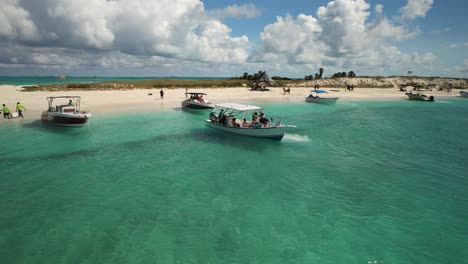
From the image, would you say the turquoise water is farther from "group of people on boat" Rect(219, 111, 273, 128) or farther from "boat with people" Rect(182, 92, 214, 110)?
"boat with people" Rect(182, 92, 214, 110)

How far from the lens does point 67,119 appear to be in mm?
27250

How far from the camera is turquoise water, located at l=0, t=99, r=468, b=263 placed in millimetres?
9438

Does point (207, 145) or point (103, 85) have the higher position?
point (103, 85)

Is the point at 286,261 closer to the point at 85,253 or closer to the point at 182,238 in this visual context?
the point at 182,238

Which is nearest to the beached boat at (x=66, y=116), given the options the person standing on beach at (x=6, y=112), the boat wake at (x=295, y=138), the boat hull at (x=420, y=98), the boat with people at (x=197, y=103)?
the person standing on beach at (x=6, y=112)

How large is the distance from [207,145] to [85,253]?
571 inches

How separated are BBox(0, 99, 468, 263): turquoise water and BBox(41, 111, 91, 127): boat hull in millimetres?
2716

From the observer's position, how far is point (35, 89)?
185 feet

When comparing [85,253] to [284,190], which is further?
[284,190]

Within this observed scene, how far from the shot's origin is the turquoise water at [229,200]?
31.0 feet

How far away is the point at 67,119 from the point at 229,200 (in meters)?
22.9

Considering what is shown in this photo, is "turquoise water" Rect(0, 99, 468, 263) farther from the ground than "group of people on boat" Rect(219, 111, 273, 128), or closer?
closer

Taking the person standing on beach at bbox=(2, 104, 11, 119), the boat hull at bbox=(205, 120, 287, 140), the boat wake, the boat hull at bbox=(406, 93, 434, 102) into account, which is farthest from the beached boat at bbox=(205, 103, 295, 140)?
the boat hull at bbox=(406, 93, 434, 102)

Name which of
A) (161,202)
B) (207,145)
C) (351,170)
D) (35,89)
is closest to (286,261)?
(161,202)
